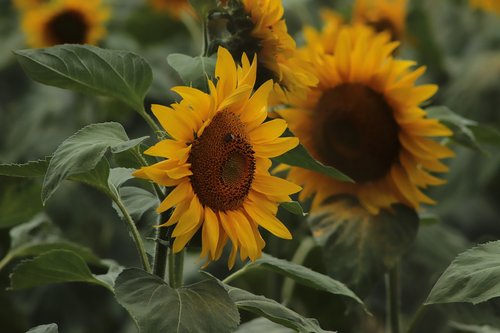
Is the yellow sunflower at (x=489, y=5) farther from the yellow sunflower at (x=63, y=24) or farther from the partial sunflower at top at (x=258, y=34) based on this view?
the partial sunflower at top at (x=258, y=34)

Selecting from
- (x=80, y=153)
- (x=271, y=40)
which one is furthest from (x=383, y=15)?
(x=80, y=153)

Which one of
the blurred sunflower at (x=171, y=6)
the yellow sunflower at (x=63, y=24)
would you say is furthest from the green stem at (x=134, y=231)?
the blurred sunflower at (x=171, y=6)

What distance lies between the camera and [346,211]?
1339mm

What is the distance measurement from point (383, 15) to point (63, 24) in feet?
2.04

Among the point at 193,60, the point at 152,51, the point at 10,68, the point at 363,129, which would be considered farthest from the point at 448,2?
the point at 193,60

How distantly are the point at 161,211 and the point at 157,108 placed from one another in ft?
0.27

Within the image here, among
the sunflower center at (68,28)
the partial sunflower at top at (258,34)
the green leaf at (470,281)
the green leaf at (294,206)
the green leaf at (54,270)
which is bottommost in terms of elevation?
the sunflower center at (68,28)

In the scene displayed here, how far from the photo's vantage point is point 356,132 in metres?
1.37

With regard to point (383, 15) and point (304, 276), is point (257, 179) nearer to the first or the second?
point (304, 276)

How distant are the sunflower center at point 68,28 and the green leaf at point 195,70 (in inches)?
46.0

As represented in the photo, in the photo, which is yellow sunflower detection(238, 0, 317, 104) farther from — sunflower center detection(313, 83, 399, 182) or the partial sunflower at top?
sunflower center detection(313, 83, 399, 182)

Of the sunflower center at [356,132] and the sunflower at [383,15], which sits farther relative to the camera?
the sunflower at [383,15]

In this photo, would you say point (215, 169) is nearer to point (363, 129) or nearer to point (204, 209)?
point (204, 209)

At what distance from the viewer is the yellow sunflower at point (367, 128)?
131 centimetres
